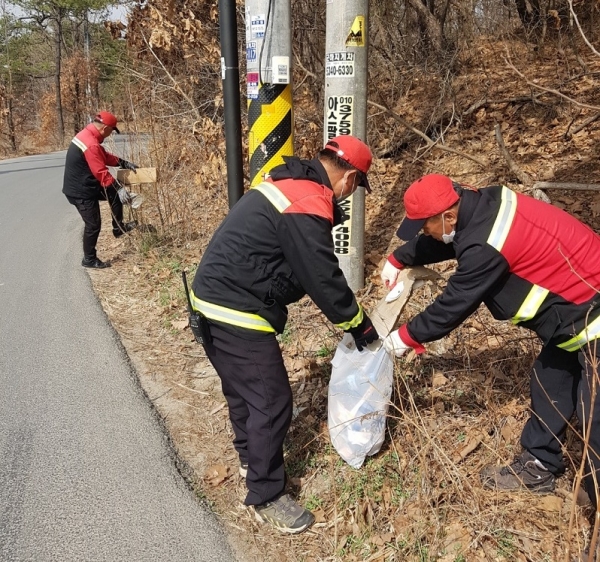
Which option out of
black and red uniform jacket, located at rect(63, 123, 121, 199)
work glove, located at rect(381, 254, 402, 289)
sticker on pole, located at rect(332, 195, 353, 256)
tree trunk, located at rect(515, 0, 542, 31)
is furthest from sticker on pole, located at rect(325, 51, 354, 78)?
tree trunk, located at rect(515, 0, 542, 31)

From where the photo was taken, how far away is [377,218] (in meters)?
6.49

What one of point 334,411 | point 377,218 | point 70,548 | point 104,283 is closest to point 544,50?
point 377,218

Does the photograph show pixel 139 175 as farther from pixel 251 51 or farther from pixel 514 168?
pixel 514 168

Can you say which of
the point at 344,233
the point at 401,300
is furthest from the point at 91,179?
the point at 401,300

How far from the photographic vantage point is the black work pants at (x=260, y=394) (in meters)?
2.68

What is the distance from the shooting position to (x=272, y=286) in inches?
103

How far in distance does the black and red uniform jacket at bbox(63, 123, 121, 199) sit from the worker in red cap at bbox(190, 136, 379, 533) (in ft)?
15.0

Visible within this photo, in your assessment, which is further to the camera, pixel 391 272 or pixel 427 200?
pixel 391 272

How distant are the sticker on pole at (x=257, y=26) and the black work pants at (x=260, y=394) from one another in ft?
7.95

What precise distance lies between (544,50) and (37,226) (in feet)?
28.5

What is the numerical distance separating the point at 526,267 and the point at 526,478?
118 cm

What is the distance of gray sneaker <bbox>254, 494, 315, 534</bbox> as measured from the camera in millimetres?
2768

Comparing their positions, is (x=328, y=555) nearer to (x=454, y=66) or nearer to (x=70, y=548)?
(x=70, y=548)

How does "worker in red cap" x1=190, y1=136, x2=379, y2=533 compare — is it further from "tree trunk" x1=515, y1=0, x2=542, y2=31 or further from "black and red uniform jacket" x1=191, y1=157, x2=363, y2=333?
"tree trunk" x1=515, y1=0, x2=542, y2=31
